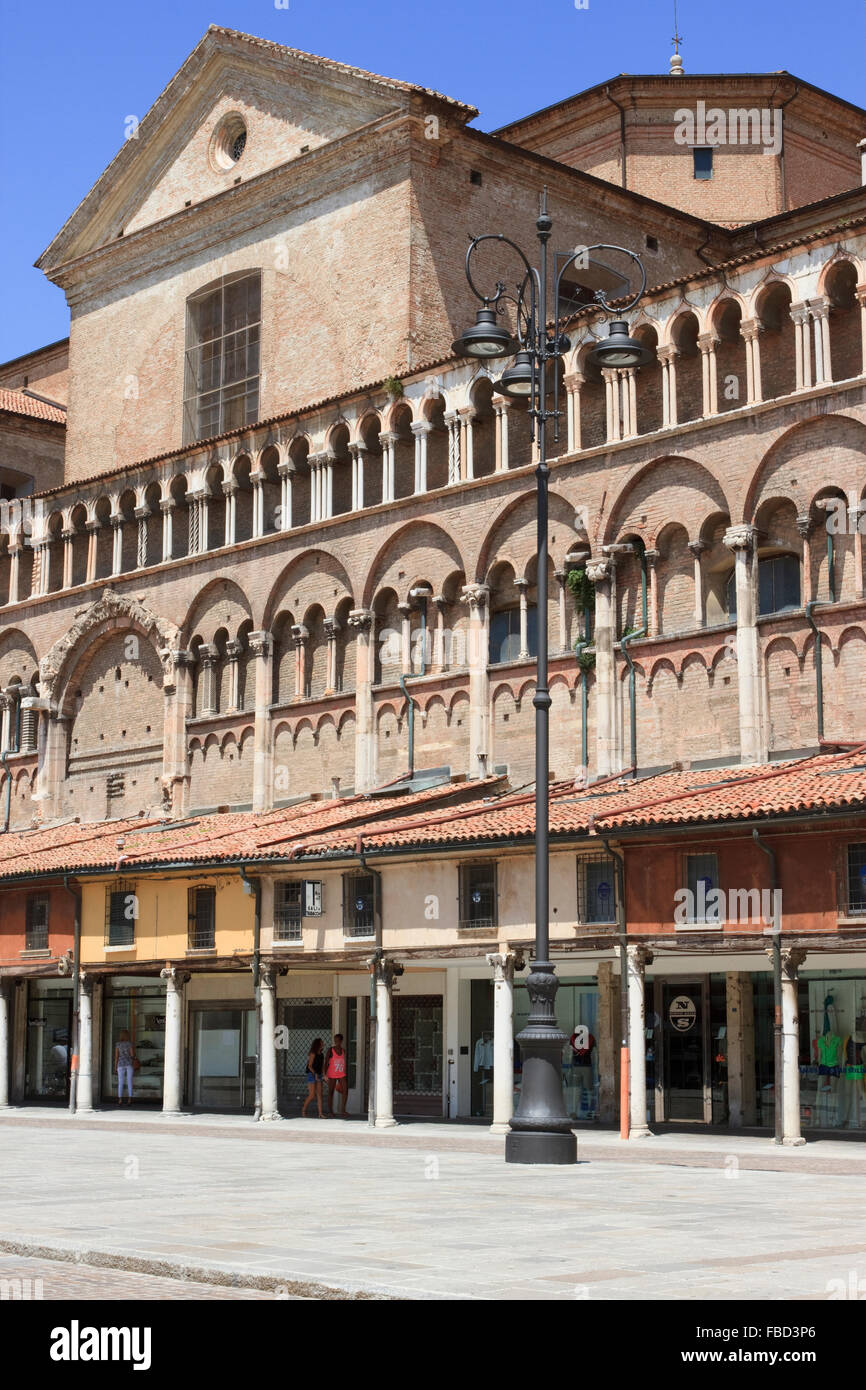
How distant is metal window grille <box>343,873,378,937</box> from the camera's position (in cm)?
2897

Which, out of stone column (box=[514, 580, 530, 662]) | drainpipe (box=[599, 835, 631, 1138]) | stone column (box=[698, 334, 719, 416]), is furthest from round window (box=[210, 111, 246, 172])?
drainpipe (box=[599, 835, 631, 1138])

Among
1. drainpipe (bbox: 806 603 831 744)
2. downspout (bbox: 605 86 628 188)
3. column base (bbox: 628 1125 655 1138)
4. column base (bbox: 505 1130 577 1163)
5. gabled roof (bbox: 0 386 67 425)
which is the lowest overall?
column base (bbox: 628 1125 655 1138)

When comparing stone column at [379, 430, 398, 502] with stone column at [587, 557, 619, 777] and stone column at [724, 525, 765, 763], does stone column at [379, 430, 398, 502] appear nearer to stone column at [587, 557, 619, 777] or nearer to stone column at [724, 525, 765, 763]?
stone column at [587, 557, 619, 777]

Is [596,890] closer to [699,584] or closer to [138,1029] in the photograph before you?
[699,584]

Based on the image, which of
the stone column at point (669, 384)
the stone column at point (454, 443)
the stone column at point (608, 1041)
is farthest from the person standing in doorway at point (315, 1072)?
the stone column at point (669, 384)

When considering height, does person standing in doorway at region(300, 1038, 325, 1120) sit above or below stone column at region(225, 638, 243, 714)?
below

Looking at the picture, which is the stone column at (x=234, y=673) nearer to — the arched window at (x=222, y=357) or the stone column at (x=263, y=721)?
the stone column at (x=263, y=721)

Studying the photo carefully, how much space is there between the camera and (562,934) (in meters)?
26.3

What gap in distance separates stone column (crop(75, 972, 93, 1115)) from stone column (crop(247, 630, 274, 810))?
560 centimetres

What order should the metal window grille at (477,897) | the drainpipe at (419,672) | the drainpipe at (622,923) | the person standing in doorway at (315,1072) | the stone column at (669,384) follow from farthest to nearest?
the drainpipe at (419,672), the person standing in doorway at (315,1072), the stone column at (669,384), the metal window grille at (477,897), the drainpipe at (622,923)

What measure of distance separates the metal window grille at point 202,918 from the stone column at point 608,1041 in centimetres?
736

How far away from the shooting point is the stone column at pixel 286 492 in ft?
124

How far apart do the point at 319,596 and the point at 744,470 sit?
1095 cm
